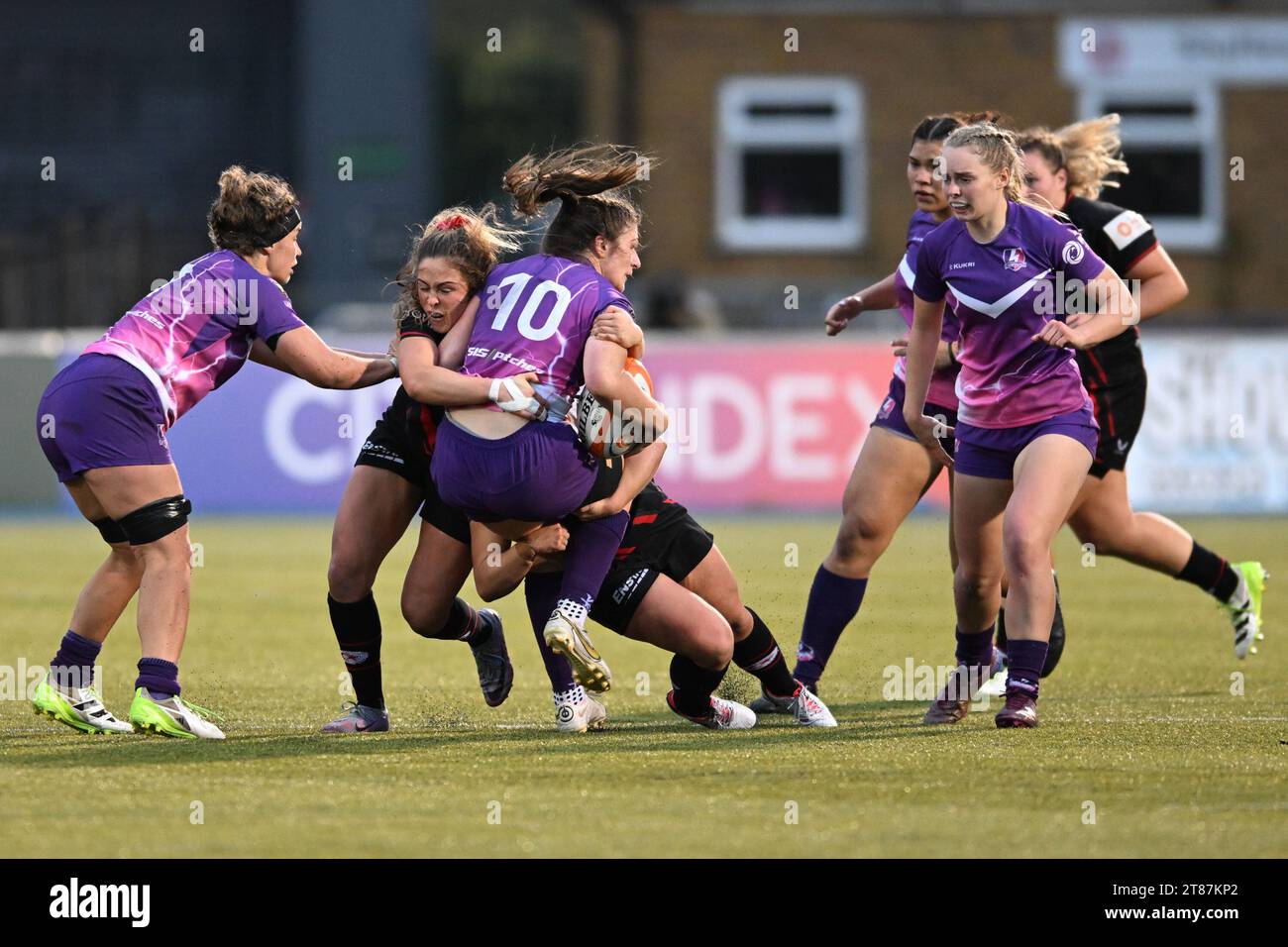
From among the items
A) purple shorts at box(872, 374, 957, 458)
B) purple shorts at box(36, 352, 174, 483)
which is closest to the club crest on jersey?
purple shorts at box(872, 374, 957, 458)

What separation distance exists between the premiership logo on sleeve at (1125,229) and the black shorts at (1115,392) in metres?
0.43

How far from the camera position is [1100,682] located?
793cm

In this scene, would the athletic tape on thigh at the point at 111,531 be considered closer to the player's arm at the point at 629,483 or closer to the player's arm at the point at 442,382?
the player's arm at the point at 442,382

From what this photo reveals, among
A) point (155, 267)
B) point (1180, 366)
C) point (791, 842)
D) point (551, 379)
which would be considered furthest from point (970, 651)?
point (155, 267)

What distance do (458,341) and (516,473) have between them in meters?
0.51

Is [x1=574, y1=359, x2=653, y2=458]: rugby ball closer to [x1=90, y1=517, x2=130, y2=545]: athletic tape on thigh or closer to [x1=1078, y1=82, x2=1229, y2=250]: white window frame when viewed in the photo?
[x1=90, y1=517, x2=130, y2=545]: athletic tape on thigh

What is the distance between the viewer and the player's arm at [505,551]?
618 cm

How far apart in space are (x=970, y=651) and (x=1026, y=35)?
1914 centimetres

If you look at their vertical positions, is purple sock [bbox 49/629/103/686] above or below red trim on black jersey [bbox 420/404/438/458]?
below

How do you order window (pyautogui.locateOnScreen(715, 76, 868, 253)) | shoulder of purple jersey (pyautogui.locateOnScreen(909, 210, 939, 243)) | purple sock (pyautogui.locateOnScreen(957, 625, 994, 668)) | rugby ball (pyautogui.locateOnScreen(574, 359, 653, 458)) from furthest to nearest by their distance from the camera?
1. window (pyautogui.locateOnScreen(715, 76, 868, 253))
2. shoulder of purple jersey (pyautogui.locateOnScreen(909, 210, 939, 243))
3. purple sock (pyautogui.locateOnScreen(957, 625, 994, 668))
4. rugby ball (pyautogui.locateOnScreen(574, 359, 653, 458))

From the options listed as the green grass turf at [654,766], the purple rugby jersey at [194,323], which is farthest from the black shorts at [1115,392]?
the purple rugby jersey at [194,323]

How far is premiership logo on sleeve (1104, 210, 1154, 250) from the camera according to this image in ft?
24.6

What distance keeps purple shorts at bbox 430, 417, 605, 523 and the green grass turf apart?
2.35 ft
